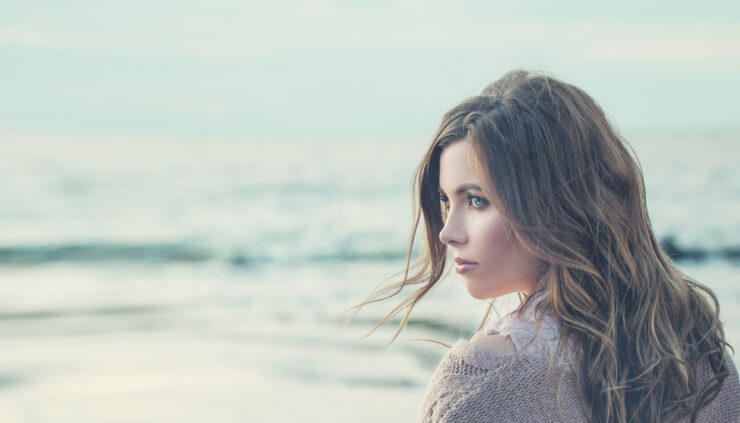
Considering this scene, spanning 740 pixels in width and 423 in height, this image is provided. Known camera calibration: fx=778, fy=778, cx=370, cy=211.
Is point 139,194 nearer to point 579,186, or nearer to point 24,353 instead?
point 24,353

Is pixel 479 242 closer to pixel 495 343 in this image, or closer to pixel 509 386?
pixel 495 343

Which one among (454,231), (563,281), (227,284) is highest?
(454,231)

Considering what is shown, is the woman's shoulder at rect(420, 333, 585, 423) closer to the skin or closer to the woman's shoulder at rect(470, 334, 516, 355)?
the woman's shoulder at rect(470, 334, 516, 355)

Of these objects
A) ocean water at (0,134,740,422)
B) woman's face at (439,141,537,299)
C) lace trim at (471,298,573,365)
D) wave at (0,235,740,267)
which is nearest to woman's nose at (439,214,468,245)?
woman's face at (439,141,537,299)

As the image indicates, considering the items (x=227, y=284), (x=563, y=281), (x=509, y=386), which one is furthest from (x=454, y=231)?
(x=227, y=284)

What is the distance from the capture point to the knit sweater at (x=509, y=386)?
1.47m

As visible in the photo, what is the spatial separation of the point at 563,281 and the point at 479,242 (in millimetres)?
202

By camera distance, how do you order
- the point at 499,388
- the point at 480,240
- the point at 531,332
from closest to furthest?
the point at 499,388 < the point at 531,332 < the point at 480,240

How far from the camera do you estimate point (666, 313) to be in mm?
1710

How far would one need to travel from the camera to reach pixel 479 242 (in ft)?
5.66

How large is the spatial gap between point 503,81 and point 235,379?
409 centimetres

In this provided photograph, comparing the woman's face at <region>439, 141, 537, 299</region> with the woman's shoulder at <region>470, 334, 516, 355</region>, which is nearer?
the woman's shoulder at <region>470, 334, 516, 355</region>

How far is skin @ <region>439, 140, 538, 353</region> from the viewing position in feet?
5.60

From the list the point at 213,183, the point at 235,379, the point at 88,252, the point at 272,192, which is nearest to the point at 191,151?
the point at 213,183
